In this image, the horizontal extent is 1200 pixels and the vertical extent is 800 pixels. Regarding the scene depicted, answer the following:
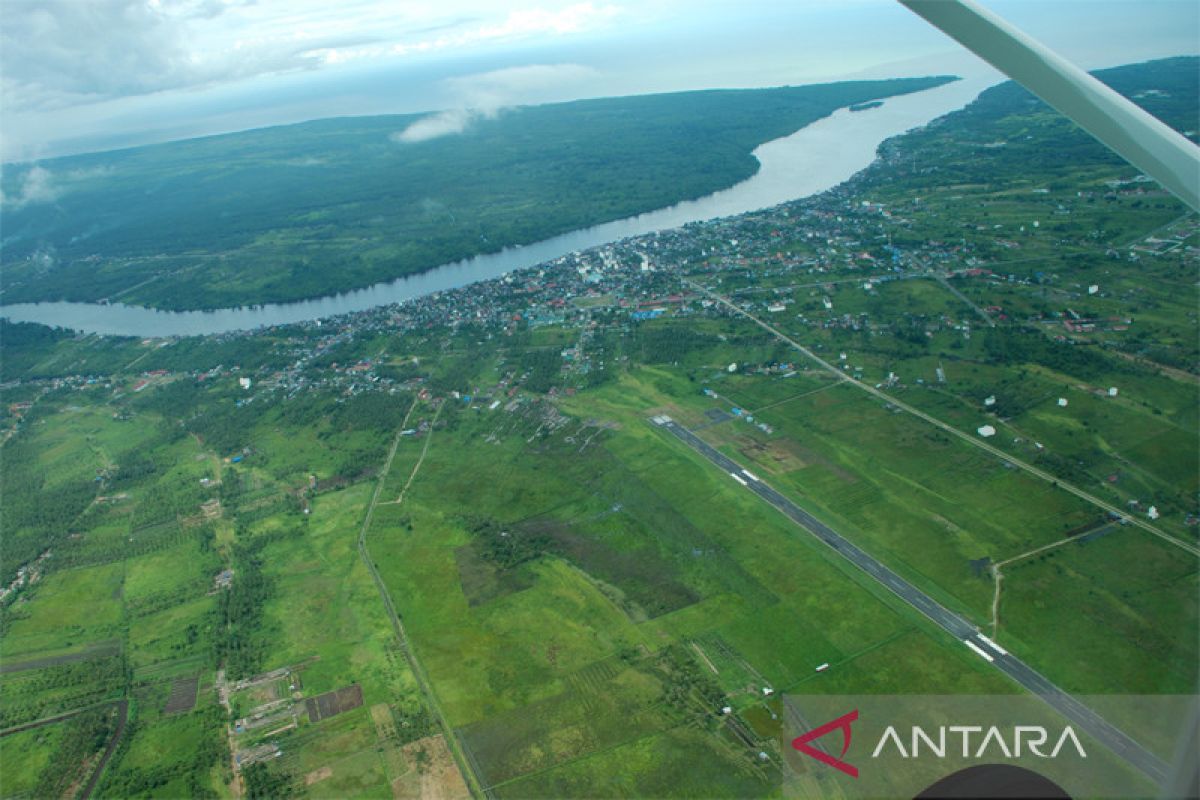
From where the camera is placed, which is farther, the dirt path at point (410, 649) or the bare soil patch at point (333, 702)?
the bare soil patch at point (333, 702)

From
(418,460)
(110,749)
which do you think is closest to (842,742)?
(110,749)

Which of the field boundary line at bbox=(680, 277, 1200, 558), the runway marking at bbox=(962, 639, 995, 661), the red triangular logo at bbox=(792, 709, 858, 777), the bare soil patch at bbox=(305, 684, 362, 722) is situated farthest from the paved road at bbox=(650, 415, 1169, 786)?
the bare soil patch at bbox=(305, 684, 362, 722)

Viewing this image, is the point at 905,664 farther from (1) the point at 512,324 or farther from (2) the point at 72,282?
(2) the point at 72,282

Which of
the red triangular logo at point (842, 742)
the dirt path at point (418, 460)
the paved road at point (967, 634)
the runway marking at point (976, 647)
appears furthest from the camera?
the dirt path at point (418, 460)

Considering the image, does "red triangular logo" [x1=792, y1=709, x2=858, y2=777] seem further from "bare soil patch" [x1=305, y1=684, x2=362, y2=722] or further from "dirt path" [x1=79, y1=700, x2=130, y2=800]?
"dirt path" [x1=79, y1=700, x2=130, y2=800]

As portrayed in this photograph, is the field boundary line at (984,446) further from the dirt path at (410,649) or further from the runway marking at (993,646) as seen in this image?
the dirt path at (410,649)

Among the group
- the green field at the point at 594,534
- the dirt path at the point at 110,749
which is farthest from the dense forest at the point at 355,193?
the dirt path at the point at 110,749

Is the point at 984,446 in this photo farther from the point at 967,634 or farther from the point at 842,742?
the point at 842,742

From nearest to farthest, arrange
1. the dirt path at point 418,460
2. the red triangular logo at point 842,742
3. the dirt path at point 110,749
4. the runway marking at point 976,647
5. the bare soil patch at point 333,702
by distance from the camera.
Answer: the red triangular logo at point 842,742
the dirt path at point 110,749
the runway marking at point 976,647
the bare soil patch at point 333,702
the dirt path at point 418,460
